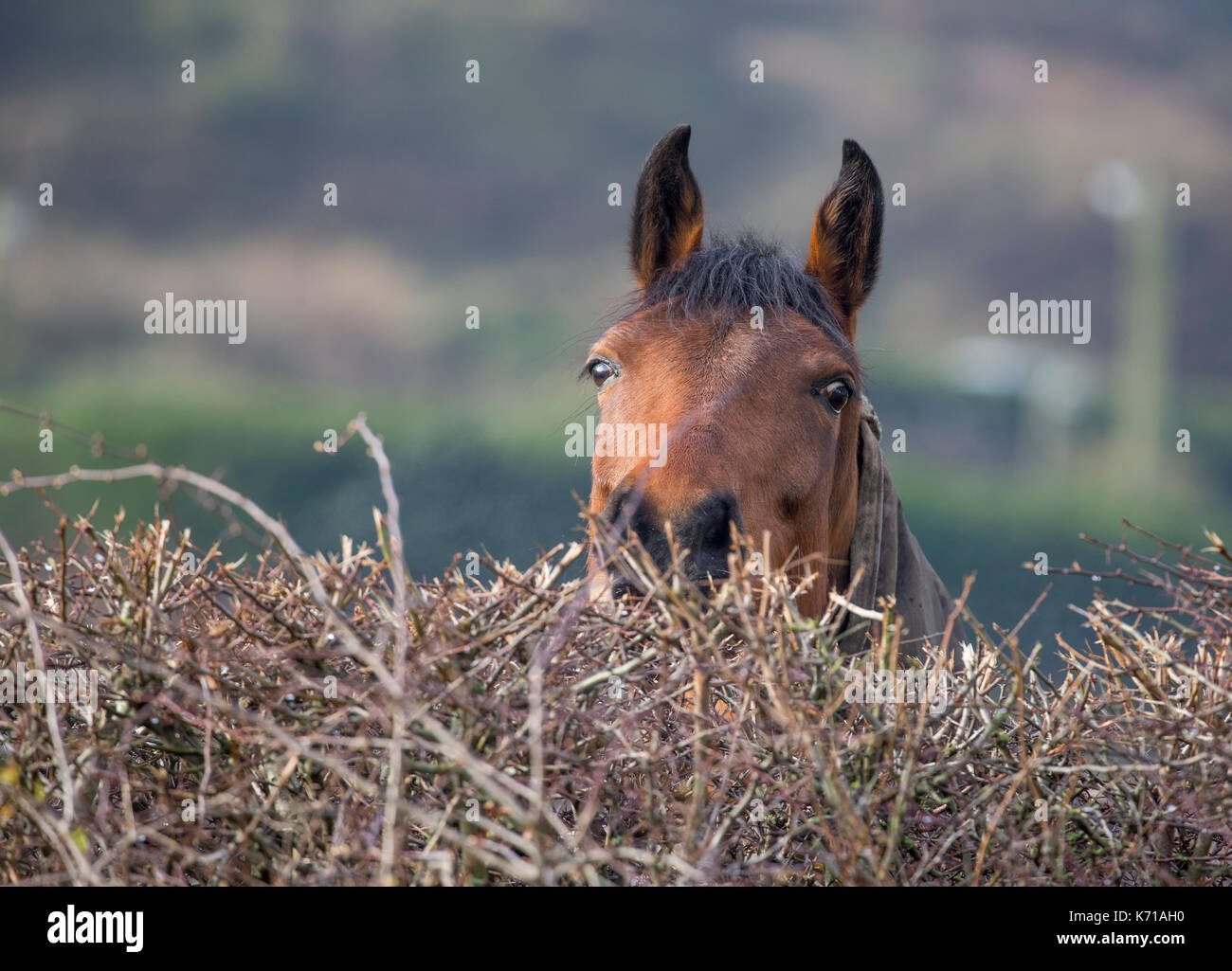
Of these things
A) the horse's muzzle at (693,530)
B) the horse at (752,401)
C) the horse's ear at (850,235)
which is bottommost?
the horse's muzzle at (693,530)

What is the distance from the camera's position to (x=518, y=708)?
1.51m

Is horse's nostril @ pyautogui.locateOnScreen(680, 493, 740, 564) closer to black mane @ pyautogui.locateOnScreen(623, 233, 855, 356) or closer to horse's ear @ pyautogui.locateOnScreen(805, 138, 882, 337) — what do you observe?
black mane @ pyautogui.locateOnScreen(623, 233, 855, 356)

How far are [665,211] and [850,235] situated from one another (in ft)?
Result: 2.05

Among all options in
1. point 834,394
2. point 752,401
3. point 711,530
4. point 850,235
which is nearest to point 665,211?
point 850,235

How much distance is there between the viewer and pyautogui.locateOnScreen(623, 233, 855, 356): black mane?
2.99 metres

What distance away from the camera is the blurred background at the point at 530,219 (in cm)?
1120

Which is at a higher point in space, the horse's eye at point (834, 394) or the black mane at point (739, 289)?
the black mane at point (739, 289)

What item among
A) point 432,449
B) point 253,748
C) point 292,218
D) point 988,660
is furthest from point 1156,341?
point 253,748

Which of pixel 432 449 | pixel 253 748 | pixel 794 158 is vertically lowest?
pixel 253 748

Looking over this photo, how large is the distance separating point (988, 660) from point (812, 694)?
0.42 m

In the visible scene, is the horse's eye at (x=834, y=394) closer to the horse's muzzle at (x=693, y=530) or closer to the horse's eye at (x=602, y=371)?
the horse's eye at (x=602, y=371)

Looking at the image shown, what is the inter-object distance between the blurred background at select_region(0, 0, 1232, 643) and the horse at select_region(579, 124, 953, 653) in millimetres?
5974

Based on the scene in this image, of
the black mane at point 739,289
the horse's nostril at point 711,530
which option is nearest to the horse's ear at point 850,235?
the black mane at point 739,289
